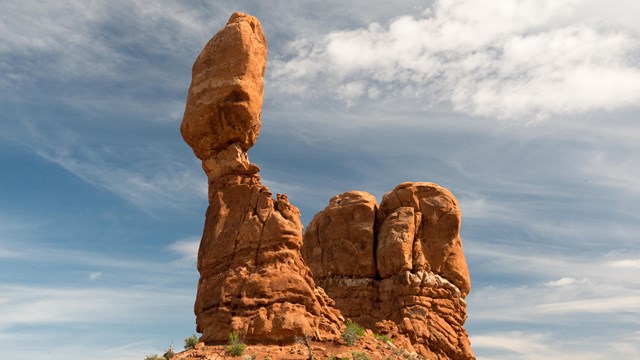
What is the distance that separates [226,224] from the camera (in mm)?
31281

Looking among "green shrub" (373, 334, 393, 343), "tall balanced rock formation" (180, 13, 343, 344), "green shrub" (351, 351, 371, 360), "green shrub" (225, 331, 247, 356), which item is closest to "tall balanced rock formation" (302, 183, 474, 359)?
"green shrub" (373, 334, 393, 343)

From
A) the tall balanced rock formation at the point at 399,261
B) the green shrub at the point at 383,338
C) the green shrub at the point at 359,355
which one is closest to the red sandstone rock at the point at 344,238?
the tall balanced rock formation at the point at 399,261

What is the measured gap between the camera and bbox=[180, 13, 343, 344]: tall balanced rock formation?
28.5 meters

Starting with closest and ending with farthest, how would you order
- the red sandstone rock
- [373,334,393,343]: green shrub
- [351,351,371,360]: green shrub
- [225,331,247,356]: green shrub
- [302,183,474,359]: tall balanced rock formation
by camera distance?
[225,331,247,356]: green shrub < [351,351,371,360]: green shrub < [373,334,393,343]: green shrub < [302,183,474,359]: tall balanced rock formation < the red sandstone rock

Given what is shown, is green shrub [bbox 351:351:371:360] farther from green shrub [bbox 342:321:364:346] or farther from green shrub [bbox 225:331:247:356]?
green shrub [bbox 225:331:247:356]

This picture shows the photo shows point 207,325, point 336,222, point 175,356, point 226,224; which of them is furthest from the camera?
point 336,222

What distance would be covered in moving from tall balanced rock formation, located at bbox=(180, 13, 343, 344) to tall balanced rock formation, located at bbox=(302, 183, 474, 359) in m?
11.5

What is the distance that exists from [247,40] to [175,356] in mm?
15010

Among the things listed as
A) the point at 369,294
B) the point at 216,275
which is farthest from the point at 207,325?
the point at 369,294

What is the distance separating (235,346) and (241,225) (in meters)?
6.40

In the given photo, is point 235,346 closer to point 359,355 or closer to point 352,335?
point 359,355

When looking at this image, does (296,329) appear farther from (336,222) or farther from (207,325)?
(336,222)

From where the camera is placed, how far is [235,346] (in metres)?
26.1

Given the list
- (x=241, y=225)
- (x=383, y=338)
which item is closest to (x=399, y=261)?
(x=383, y=338)
